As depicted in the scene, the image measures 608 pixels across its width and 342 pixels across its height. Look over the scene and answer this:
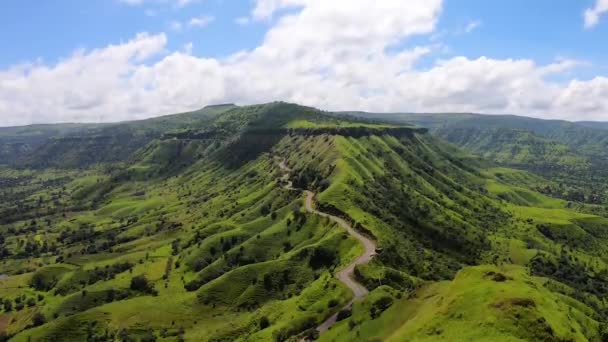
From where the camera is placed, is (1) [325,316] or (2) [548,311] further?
(1) [325,316]

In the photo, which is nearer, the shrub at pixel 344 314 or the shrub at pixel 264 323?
the shrub at pixel 344 314

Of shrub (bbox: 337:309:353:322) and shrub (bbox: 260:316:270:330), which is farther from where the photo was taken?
shrub (bbox: 260:316:270:330)

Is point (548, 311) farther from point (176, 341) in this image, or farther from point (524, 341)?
point (176, 341)

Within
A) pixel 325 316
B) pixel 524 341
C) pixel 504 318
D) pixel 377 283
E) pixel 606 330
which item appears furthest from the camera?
pixel 377 283

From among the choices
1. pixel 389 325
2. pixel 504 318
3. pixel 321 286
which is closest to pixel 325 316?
pixel 321 286

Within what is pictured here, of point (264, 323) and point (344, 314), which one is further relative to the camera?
point (264, 323)

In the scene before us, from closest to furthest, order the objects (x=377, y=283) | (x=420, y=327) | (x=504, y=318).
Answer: (x=504, y=318) < (x=420, y=327) < (x=377, y=283)

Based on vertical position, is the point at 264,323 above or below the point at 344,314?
below

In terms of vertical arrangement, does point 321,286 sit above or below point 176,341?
above

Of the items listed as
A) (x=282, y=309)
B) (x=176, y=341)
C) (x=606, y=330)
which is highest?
(x=606, y=330)

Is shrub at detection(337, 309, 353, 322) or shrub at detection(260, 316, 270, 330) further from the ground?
shrub at detection(337, 309, 353, 322)

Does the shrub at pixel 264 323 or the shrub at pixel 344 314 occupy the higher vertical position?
the shrub at pixel 344 314
